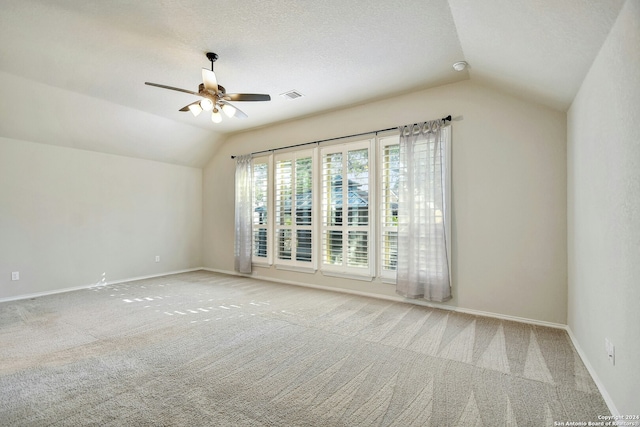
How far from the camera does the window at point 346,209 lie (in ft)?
15.3

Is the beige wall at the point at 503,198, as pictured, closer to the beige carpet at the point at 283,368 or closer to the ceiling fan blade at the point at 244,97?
the beige carpet at the point at 283,368

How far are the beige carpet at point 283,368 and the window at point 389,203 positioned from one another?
2.15 feet

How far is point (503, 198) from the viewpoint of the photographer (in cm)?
366

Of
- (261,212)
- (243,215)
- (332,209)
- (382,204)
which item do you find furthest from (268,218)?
(382,204)

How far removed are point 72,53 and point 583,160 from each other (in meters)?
5.18

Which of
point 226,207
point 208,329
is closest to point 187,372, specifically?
point 208,329

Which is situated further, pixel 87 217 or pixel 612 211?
pixel 87 217

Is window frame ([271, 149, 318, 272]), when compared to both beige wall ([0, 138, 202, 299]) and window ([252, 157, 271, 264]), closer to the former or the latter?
window ([252, 157, 271, 264])

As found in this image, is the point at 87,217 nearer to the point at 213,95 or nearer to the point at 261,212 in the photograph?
the point at 261,212

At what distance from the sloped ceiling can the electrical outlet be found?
2.04m

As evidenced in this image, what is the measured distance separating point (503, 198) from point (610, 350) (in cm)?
205

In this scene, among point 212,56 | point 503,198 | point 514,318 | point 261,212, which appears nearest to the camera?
point 212,56

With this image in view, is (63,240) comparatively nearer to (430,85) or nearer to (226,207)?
(226,207)

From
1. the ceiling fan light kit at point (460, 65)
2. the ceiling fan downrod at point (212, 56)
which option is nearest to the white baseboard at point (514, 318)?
the ceiling fan light kit at point (460, 65)
